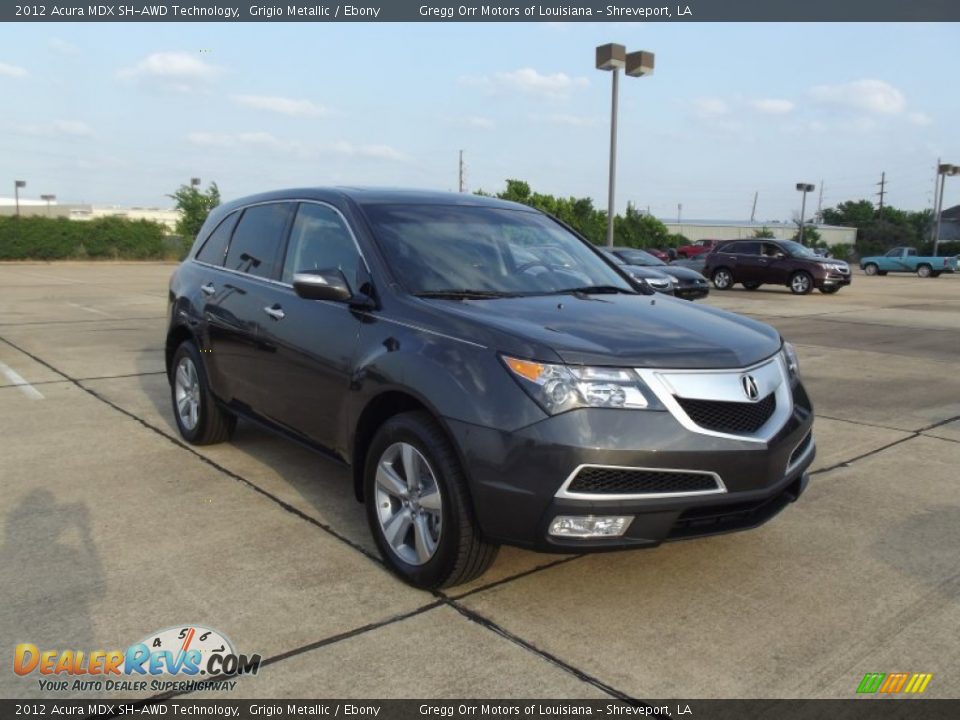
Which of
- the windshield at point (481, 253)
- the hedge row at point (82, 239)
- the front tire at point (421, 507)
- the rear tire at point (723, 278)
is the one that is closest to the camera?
the front tire at point (421, 507)

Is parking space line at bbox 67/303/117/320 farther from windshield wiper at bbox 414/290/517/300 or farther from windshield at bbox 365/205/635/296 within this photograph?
windshield wiper at bbox 414/290/517/300

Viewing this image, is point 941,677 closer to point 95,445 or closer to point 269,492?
point 269,492

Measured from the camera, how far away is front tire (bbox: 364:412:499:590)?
322cm

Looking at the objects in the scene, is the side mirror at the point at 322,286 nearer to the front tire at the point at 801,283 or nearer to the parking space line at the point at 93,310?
the parking space line at the point at 93,310

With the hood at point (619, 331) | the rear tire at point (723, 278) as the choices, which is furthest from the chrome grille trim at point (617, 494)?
the rear tire at point (723, 278)

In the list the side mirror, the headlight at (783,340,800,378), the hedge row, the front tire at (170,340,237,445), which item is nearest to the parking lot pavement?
the front tire at (170,340,237,445)

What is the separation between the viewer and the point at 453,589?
348 cm

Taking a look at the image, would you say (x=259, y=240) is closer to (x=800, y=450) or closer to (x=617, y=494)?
(x=617, y=494)

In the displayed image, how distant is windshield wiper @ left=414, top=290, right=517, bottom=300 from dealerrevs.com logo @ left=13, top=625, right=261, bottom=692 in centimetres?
166

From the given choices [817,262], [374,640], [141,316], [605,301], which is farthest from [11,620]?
[817,262]

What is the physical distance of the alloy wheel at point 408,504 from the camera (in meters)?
3.38

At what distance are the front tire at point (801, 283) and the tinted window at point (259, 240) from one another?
20.7m

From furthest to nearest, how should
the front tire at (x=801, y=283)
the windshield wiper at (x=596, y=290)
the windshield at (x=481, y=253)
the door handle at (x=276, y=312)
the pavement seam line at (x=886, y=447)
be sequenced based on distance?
the front tire at (x=801, y=283), the pavement seam line at (x=886, y=447), the door handle at (x=276, y=312), the windshield wiper at (x=596, y=290), the windshield at (x=481, y=253)

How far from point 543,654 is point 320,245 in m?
2.48
